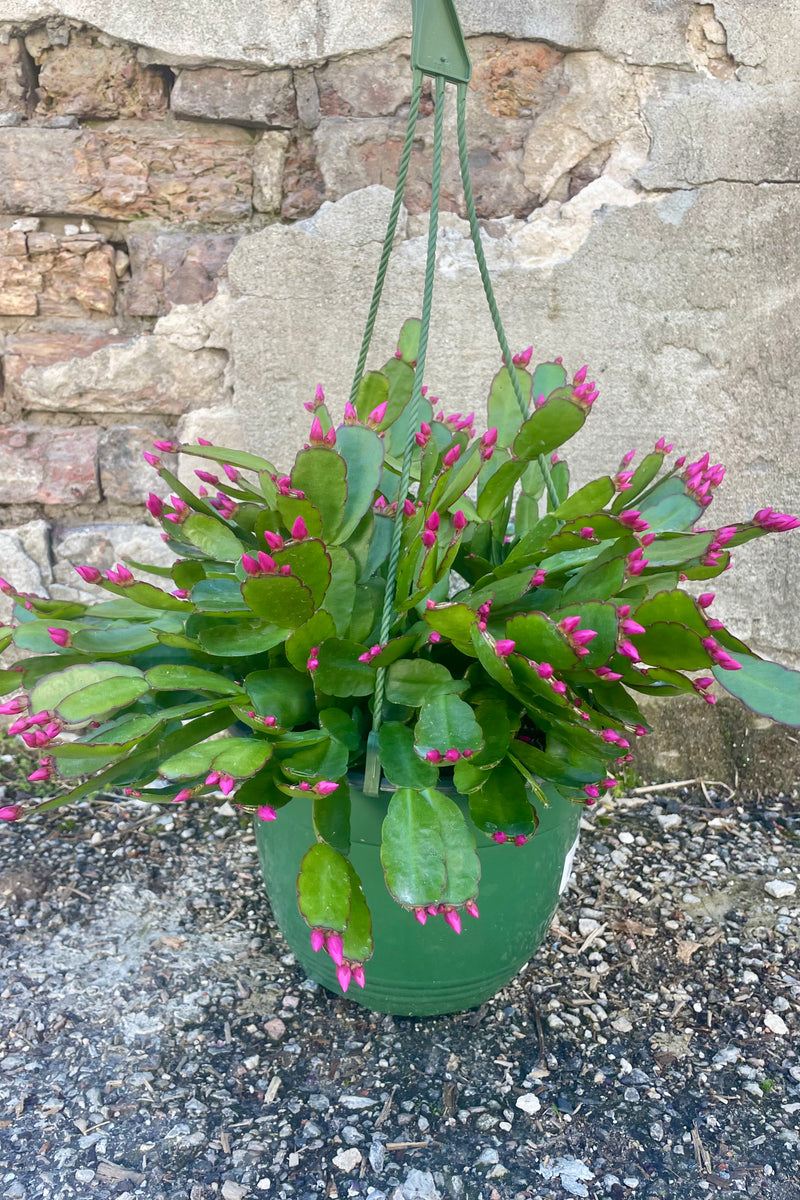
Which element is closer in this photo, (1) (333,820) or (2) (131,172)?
(1) (333,820)

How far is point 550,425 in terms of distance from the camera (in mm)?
919

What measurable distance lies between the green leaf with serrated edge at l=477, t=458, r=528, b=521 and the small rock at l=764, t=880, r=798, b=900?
3.02 ft

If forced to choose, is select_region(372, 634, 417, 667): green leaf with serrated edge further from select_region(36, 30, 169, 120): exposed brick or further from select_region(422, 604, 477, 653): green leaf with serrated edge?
select_region(36, 30, 169, 120): exposed brick

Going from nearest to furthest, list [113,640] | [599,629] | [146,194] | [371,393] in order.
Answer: [599,629]
[113,640]
[371,393]
[146,194]

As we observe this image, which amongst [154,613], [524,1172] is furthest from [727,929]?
[154,613]

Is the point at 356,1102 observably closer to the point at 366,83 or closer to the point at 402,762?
the point at 402,762

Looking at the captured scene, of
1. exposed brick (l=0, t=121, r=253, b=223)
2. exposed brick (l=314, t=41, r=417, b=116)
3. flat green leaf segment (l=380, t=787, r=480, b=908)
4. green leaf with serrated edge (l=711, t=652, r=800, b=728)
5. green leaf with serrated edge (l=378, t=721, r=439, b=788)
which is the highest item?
exposed brick (l=314, t=41, r=417, b=116)

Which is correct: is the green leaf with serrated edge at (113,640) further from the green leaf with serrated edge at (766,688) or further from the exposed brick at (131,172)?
the exposed brick at (131,172)

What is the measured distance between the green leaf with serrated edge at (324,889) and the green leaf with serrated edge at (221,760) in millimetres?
116

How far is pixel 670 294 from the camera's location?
1608mm

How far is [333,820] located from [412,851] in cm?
10

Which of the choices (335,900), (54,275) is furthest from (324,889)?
(54,275)

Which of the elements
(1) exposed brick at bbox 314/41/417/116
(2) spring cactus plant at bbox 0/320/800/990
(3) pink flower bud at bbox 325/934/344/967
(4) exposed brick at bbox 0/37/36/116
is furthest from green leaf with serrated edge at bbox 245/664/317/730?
(4) exposed brick at bbox 0/37/36/116

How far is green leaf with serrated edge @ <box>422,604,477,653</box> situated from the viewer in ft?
2.73
